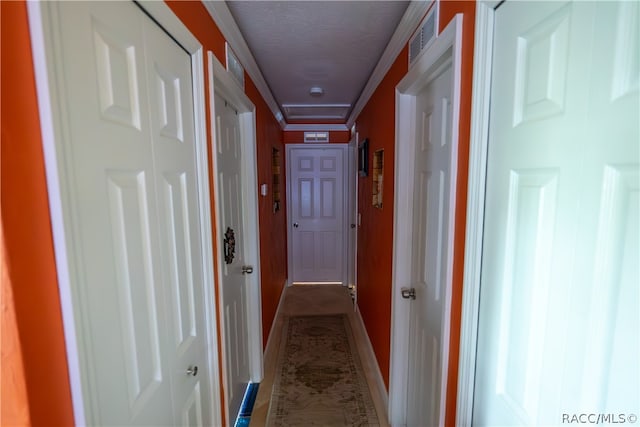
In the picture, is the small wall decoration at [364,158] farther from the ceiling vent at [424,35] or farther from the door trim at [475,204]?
the door trim at [475,204]

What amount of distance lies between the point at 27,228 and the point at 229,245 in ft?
4.13

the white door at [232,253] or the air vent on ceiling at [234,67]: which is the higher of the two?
the air vent on ceiling at [234,67]

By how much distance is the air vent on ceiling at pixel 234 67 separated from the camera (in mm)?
1552

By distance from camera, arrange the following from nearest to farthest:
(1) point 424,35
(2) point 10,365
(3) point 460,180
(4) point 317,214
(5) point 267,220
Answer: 1. (2) point 10,365
2. (3) point 460,180
3. (1) point 424,35
4. (5) point 267,220
5. (4) point 317,214

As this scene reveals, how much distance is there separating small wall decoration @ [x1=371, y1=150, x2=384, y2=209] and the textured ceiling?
0.63 metres

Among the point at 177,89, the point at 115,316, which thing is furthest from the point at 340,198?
the point at 115,316

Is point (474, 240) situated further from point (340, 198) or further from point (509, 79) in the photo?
point (340, 198)

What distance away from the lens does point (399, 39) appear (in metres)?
1.61

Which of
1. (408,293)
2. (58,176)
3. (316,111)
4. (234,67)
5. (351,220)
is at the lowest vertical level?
(408,293)

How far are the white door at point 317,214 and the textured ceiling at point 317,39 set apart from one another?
1.57 metres

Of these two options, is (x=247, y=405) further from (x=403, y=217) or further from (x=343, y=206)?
(x=343, y=206)

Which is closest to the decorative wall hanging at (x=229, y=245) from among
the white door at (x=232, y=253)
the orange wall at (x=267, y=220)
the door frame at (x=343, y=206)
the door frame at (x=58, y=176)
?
the white door at (x=232, y=253)

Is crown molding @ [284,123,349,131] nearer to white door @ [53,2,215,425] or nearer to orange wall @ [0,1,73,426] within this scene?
white door @ [53,2,215,425]

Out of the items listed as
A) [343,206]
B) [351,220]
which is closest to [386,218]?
[351,220]
